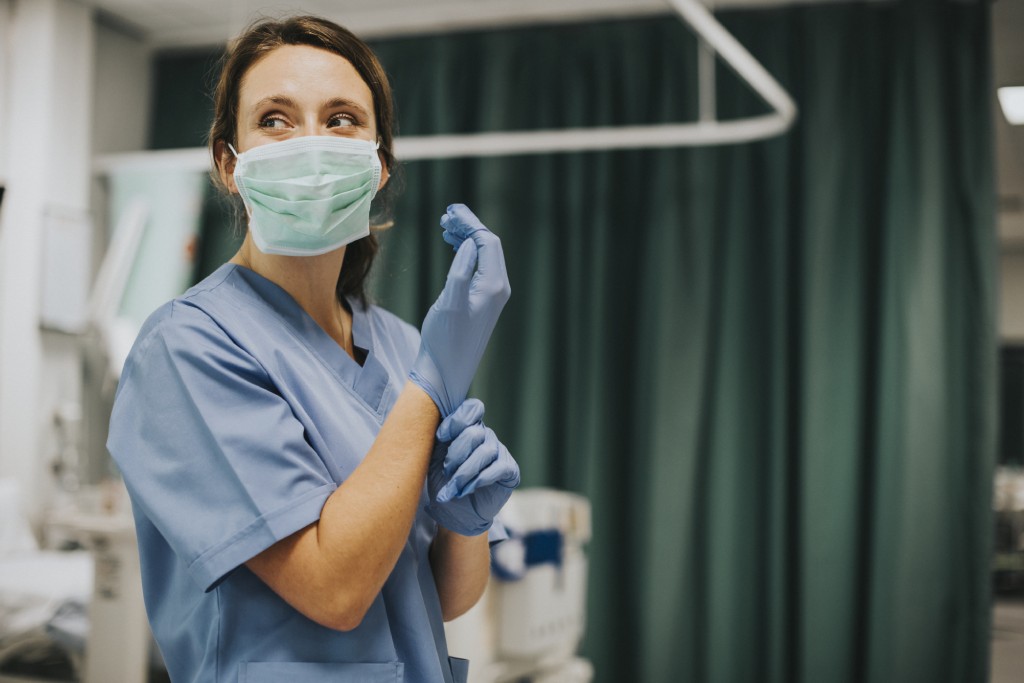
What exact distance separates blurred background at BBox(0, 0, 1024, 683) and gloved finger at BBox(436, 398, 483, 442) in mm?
1788

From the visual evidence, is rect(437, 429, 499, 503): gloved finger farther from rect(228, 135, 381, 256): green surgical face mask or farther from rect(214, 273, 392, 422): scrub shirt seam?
rect(228, 135, 381, 256): green surgical face mask

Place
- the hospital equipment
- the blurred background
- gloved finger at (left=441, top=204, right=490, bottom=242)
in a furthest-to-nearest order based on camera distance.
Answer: the blurred background, the hospital equipment, gloved finger at (left=441, top=204, right=490, bottom=242)

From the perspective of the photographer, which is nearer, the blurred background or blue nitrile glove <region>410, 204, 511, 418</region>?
blue nitrile glove <region>410, 204, 511, 418</region>

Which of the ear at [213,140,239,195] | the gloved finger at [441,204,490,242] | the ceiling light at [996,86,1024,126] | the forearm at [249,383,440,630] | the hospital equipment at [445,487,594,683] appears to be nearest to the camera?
the forearm at [249,383,440,630]

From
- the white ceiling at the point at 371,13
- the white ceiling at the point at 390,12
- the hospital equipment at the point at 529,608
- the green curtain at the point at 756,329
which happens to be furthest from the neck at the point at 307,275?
the white ceiling at the point at 390,12

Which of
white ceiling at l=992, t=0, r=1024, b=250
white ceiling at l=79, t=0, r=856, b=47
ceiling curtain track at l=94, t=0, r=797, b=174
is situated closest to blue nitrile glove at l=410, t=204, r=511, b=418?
white ceiling at l=992, t=0, r=1024, b=250

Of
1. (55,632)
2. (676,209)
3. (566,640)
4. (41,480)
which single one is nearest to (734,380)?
(676,209)

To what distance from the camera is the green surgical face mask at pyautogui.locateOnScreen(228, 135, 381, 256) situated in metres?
0.92

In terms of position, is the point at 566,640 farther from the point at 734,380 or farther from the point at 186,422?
the point at 186,422

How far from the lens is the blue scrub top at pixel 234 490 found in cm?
78

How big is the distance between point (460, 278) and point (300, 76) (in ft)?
0.86

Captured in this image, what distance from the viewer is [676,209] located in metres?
3.35

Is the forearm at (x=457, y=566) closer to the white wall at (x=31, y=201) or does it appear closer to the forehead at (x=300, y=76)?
the forehead at (x=300, y=76)

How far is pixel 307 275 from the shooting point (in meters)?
0.96
